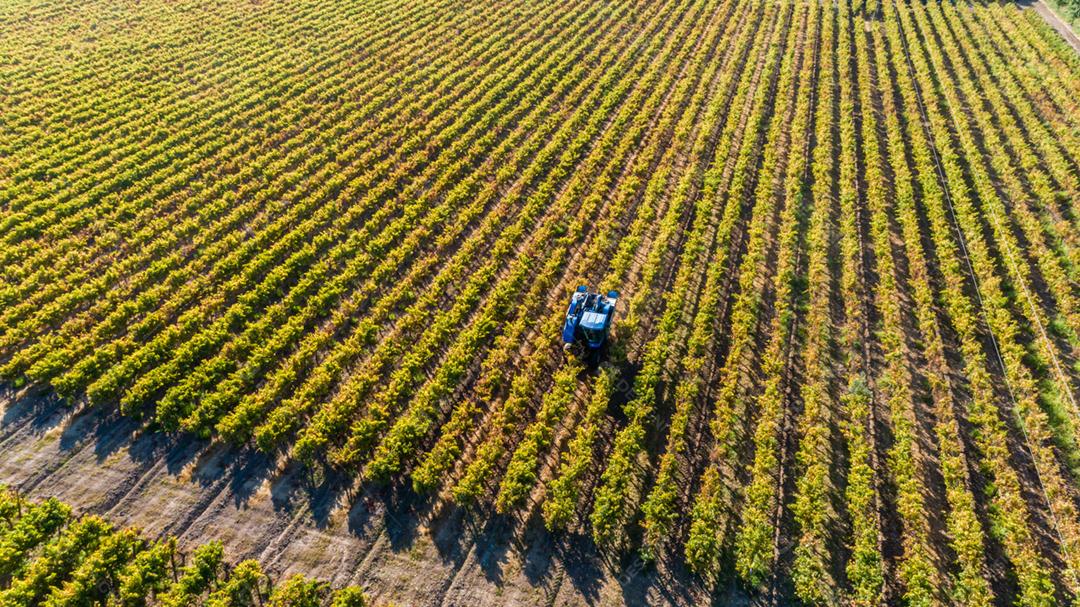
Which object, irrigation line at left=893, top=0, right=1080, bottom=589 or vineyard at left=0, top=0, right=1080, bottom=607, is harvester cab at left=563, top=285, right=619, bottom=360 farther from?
irrigation line at left=893, top=0, right=1080, bottom=589

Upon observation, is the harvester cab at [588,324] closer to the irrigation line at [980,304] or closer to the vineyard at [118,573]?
the vineyard at [118,573]

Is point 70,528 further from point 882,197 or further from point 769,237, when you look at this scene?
point 882,197

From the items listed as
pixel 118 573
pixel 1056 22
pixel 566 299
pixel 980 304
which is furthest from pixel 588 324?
pixel 1056 22

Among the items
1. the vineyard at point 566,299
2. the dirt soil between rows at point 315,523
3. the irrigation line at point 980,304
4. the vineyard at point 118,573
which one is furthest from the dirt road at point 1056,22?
the vineyard at point 118,573

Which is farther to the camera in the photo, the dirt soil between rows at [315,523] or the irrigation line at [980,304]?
the irrigation line at [980,304]

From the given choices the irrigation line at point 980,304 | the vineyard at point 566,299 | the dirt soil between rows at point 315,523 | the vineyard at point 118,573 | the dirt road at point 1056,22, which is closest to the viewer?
the vineyard at point 118,573

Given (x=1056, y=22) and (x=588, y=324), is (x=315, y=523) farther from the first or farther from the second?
(x=1056, y=22)
